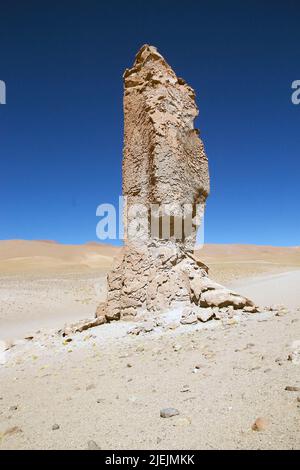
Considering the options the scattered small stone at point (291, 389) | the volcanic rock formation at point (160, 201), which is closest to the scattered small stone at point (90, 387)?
the scattered small stone at point (291, 389)

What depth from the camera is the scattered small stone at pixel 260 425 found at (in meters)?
2.93

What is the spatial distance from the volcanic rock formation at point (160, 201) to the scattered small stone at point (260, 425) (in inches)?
189

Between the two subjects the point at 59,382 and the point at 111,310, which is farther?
the point at 111,310

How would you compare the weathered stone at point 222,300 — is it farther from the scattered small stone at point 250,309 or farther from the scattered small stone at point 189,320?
the scattered small stone at point 189,320

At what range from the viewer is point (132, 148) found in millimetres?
9695

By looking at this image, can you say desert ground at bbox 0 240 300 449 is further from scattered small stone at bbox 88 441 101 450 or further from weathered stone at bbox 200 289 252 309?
weathered stone at bbox 200 289 252 309

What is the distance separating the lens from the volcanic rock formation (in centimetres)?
852

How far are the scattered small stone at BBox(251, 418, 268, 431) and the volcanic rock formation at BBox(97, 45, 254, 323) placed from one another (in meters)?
4.80

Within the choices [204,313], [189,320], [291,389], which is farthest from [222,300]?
[291,389]
